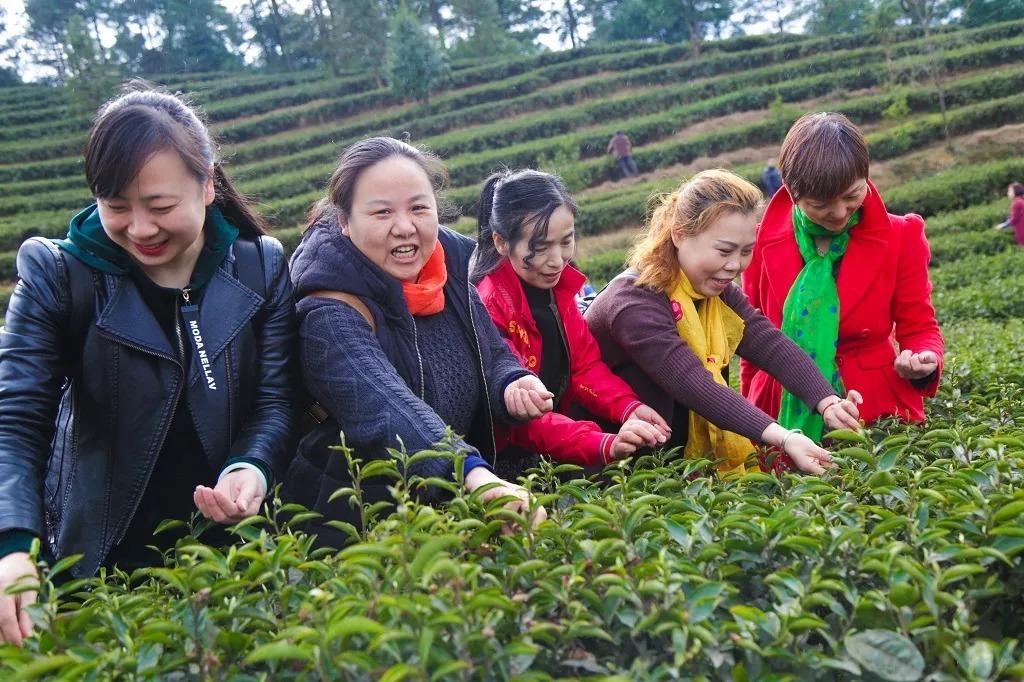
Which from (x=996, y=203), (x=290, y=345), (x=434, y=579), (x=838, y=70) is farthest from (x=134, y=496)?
(x=838, y=70)

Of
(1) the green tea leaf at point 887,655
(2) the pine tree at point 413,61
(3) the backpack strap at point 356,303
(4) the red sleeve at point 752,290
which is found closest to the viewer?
(1) the green tea leaf at point 887,655

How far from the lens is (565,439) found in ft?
8.16

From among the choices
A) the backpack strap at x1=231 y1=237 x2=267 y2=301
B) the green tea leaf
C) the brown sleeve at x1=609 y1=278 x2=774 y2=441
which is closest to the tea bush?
the green tea leaf

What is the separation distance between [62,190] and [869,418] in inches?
889

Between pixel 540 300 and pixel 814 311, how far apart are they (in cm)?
89

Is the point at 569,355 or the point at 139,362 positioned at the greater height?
the point at 139,362

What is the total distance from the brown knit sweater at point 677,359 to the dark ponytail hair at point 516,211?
343 millimetres

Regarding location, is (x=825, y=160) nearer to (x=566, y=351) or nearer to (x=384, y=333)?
(x=566, y=351)

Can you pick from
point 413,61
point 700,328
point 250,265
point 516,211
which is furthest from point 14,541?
point 413,61

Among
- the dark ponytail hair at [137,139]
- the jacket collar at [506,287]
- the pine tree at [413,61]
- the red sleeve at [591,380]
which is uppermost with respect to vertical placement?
the pine tree at [413,61]

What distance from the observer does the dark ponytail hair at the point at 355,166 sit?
225 centimetres

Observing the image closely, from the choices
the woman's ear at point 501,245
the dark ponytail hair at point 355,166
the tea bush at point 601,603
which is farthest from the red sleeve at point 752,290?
the tea bush at point 601,603

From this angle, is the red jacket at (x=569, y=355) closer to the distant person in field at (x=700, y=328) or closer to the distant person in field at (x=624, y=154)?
the distant person in field at (x=700, y=328)

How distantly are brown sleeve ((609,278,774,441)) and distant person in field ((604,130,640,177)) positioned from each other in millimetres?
17525
